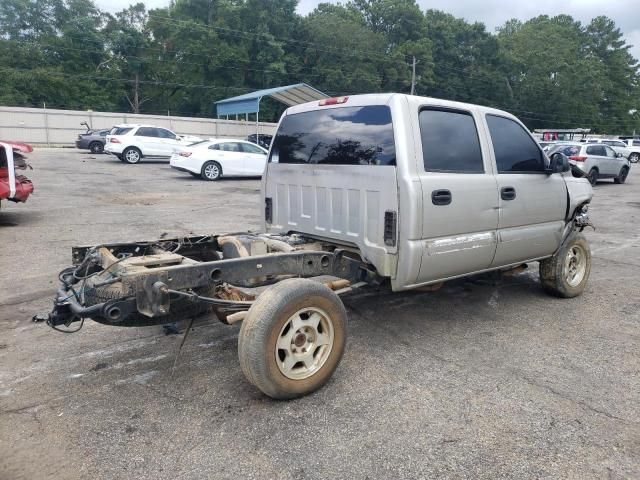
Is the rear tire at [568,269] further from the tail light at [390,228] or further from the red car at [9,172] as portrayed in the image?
the red car at [9,172]

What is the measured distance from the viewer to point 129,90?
52.2 meters

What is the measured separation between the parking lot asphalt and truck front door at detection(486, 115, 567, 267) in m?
0.74

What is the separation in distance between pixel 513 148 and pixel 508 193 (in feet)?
1.70

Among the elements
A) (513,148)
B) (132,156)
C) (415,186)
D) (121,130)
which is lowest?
(415,186)

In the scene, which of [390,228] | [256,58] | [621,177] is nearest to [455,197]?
[390,228]

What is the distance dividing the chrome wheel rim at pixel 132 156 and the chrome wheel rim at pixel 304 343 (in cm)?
2124

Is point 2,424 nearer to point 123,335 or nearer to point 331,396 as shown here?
point 123,335

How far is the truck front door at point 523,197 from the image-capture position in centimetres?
462

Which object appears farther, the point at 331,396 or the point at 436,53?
the point at 436,53

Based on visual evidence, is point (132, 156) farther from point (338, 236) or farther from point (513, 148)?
point (513, 148)

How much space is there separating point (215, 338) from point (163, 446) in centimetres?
156

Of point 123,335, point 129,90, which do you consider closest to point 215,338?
point 123,335

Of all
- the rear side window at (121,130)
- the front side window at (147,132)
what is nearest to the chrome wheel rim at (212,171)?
the front side window at (147,132)

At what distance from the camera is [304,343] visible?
3.45 meters
